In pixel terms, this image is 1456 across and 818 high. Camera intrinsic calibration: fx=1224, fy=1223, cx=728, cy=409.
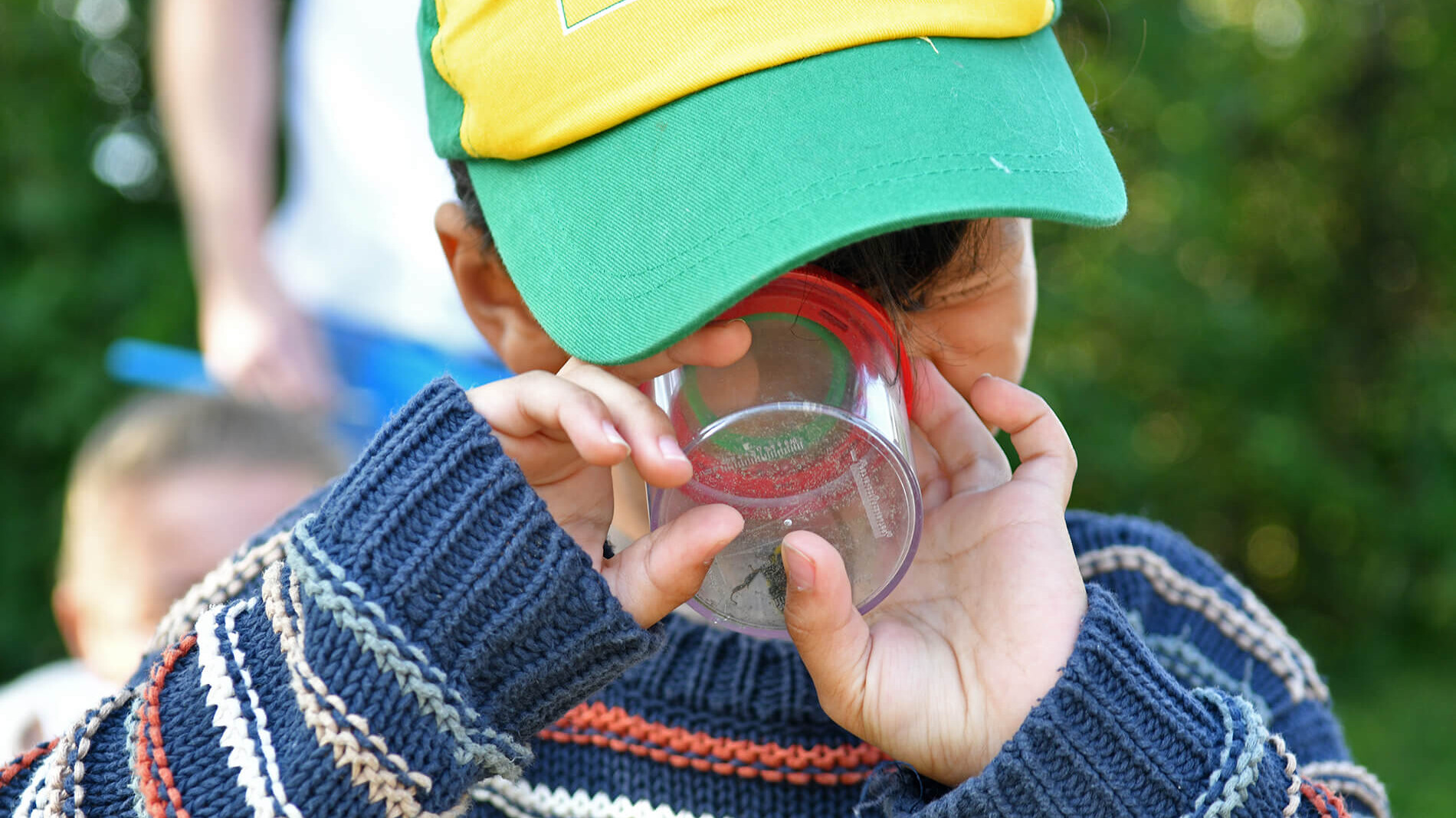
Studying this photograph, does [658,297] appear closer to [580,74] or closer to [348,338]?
[580,74]

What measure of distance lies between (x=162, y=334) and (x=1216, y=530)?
3.81 meters

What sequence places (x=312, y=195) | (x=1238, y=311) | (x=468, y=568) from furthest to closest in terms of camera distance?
(x=1238, y=311)
(x=312, y=195)
(x=468, y=568)

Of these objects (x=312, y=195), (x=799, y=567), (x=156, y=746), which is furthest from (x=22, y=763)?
(x=312, y=195)

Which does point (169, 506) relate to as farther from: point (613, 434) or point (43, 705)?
point (613, 434)

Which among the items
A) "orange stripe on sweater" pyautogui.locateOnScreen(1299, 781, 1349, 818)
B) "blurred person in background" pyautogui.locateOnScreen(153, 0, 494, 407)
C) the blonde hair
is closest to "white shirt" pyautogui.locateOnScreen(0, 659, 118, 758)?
the blonde hair

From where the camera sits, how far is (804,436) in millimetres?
949

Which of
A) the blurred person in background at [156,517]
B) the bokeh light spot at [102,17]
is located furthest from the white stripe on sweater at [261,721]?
the bokeh light spot at [102,17]

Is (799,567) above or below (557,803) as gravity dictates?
above

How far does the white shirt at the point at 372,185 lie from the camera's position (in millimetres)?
1960

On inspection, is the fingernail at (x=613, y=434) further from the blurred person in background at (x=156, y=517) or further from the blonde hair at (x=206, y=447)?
the blonde hair at (x=206, y=447)

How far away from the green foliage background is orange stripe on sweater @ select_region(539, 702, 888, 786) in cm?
235

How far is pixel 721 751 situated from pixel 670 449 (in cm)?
39

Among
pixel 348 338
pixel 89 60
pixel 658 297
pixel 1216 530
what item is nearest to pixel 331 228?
pixel 348 338

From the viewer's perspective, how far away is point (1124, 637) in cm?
104
